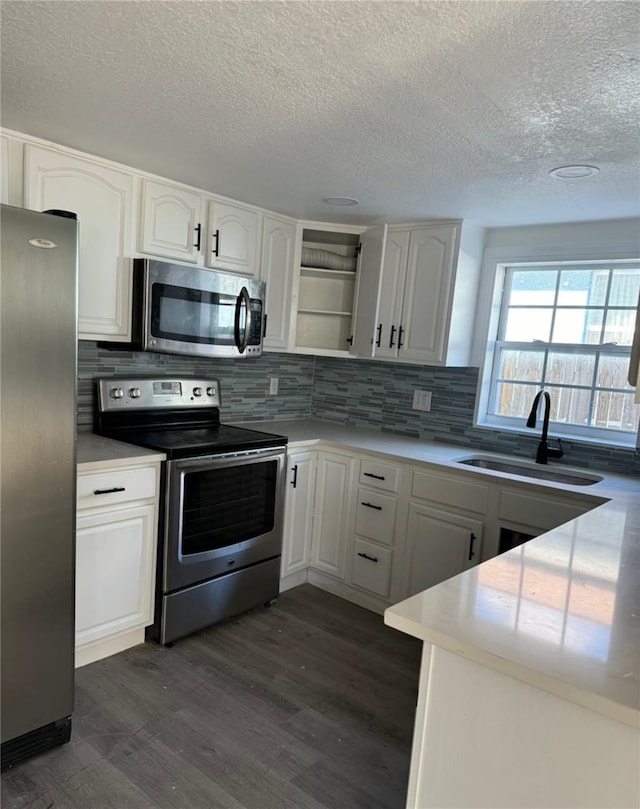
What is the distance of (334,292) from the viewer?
3.68m

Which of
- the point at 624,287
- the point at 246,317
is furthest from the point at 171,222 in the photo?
the point at 624,287

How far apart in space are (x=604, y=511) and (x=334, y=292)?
7.31 ft

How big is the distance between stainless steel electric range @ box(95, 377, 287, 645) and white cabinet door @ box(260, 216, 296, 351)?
0.54m

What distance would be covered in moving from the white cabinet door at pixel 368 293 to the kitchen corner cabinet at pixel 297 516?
75 centimetres

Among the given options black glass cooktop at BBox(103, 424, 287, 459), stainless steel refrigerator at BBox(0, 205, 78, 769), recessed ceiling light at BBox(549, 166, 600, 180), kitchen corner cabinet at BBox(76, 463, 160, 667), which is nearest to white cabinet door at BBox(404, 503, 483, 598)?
black glass cooktop at BBox(103, 424, 287, 459)

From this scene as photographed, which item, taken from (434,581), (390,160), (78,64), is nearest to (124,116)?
(78,64)

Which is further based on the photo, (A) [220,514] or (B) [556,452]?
(B) [556,452]

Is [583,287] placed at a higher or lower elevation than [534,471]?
higher

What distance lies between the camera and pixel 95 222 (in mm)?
2443

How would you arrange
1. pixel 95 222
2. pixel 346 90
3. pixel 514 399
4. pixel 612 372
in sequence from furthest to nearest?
pixel 514 399 < pixel 612 372 < pixel 95 222 < pixel 346 90

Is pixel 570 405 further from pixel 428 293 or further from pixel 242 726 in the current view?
pixel 242 726

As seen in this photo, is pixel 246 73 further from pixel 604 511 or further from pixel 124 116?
pixel 604 511

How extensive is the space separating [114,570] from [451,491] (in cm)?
155

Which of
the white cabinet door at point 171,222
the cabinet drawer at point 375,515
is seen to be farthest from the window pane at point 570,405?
the white cabinet door at point 171,222
